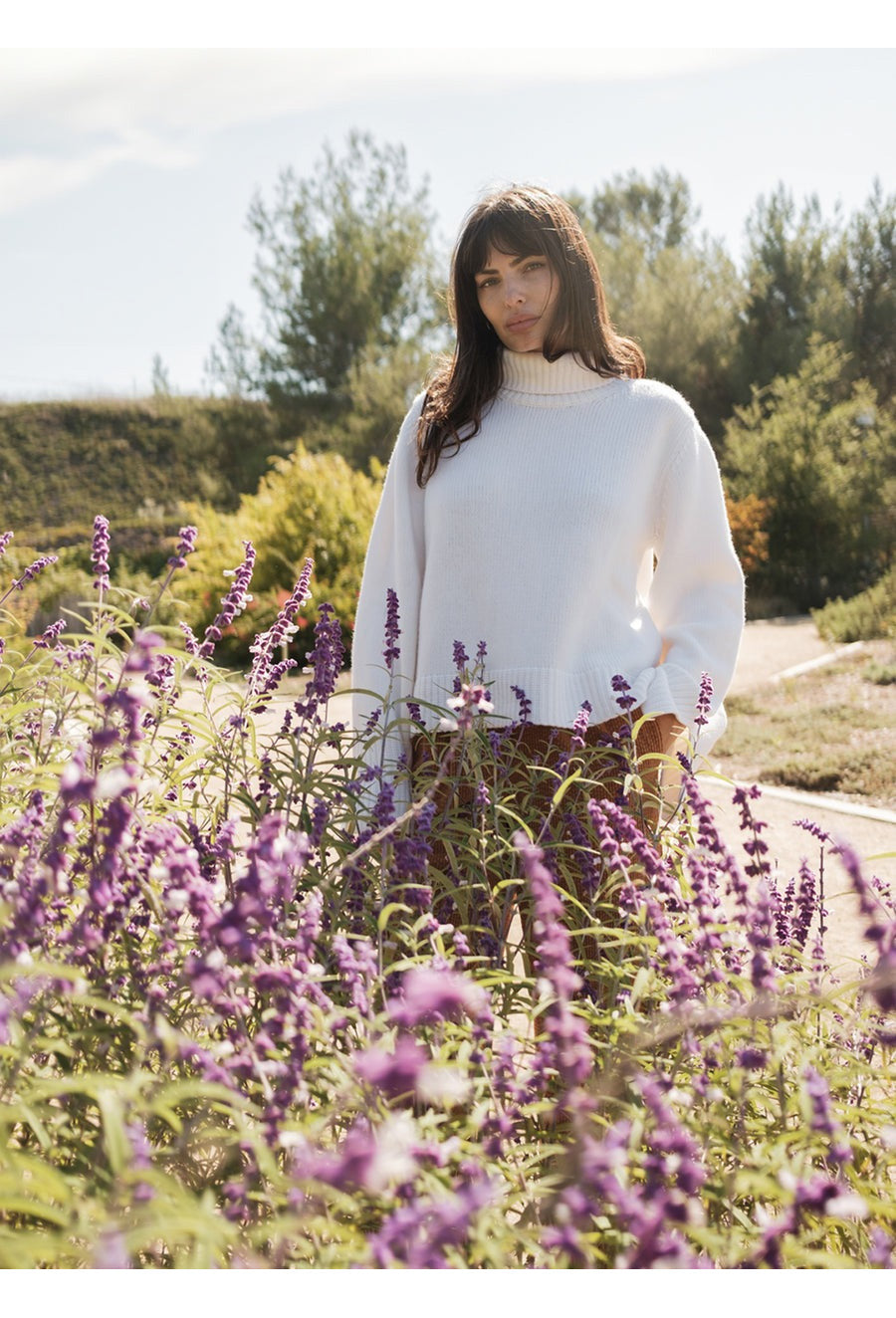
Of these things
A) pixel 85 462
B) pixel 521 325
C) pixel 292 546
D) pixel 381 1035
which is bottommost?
pixel 85 462

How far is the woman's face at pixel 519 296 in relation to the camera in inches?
101

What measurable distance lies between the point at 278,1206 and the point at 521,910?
106cm

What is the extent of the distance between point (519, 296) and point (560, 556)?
0.59 meters

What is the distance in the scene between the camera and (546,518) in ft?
8.42

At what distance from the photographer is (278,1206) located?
4.58 ft

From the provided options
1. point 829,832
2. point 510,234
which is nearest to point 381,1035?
point 510,234

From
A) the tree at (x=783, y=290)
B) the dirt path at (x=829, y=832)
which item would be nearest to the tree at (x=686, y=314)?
the tree at (x=783, y=290)

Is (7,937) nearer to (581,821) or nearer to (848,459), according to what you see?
(581,821)

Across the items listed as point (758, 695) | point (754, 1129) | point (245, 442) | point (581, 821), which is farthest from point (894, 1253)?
point (245, 442)

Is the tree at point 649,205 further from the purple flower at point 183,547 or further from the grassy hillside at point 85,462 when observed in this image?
the purple flower at point 183,547

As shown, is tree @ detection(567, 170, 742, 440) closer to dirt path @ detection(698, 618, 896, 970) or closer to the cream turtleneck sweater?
dirt path @ detection(698, 618, 896, 970)

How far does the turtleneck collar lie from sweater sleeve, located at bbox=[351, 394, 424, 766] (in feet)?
0.86

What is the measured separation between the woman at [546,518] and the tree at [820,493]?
499 inches

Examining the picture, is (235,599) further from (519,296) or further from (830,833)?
(830,833)
